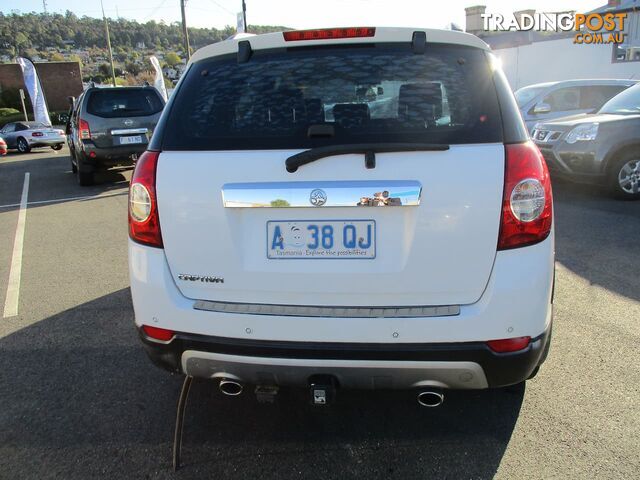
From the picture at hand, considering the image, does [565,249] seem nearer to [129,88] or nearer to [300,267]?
[300,267]

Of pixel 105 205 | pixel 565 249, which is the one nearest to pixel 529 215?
pixel 565 249

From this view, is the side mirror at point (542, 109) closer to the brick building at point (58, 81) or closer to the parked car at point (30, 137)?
the parked car at point (30, 137)

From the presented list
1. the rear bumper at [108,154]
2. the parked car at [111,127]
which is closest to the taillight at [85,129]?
the parked car at [111,127]

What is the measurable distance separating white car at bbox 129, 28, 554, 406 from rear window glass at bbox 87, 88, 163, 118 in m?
9.11

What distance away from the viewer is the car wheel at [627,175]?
757cm

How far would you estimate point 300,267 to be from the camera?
210 cm

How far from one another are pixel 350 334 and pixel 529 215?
82cm

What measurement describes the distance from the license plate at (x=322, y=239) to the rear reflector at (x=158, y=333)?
0.56 meters

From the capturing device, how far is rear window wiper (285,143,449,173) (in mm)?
2025

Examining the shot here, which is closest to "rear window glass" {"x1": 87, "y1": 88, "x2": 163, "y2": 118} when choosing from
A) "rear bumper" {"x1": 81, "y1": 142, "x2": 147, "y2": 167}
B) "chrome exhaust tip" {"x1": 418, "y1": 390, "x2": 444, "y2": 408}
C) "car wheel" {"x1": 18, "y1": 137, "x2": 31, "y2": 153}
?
"rear bumper" {"x1": 81, "y1": 142, "x2": 147, "y2": 167}

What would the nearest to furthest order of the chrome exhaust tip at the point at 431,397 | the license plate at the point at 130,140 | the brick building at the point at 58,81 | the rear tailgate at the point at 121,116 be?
1. the chrome exhaust tip at the point at 431,397
2. the rear tailgate at the point at 121,116
3. the license plate at the point at 130,140
4. the brick building at the point at 58,81

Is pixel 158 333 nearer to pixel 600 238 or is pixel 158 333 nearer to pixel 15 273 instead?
pixel 15 273

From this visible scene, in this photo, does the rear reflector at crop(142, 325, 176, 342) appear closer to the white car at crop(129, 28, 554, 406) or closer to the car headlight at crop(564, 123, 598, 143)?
the white car at crop(129, 28, 554, 406)

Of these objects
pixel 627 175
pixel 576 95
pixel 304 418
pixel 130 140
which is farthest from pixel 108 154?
pixel 576 95
